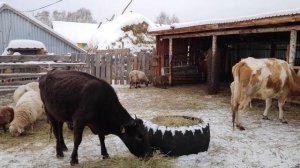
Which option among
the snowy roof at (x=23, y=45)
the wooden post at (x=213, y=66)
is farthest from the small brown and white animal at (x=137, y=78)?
the snowy roof at (x=23, y=45)

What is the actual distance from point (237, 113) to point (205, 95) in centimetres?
532

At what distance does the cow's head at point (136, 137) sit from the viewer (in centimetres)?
506

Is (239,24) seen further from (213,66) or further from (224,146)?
(224,146)

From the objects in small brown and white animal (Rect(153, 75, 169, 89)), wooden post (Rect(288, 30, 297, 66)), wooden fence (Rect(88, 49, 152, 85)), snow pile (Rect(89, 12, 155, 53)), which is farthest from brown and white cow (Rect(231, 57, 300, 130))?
snow pile (Rect(89, 12, 155, 53))

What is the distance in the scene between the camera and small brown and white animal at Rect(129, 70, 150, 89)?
15.6 meters

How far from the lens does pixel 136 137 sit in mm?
5070

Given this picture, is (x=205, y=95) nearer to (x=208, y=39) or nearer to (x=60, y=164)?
(x=208, y=39)

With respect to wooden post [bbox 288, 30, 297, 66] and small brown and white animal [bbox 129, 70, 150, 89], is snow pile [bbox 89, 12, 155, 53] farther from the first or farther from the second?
wooden post [bbox 288, 30, 297, 66]

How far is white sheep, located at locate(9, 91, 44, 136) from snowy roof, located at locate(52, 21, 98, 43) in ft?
131

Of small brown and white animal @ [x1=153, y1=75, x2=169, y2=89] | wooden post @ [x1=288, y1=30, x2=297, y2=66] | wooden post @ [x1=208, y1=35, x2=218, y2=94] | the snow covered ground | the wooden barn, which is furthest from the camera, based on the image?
small brown and white animal @ [x1=153, y1=75, x2=169, y2=89]

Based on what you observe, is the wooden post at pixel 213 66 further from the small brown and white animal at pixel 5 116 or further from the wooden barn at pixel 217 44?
the small brown and white animal at pixel 5 116

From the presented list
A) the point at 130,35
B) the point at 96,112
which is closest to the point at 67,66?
the point at 96,112

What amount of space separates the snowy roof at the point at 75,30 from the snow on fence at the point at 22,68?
3297 centimetres

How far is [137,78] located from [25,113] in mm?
8595
